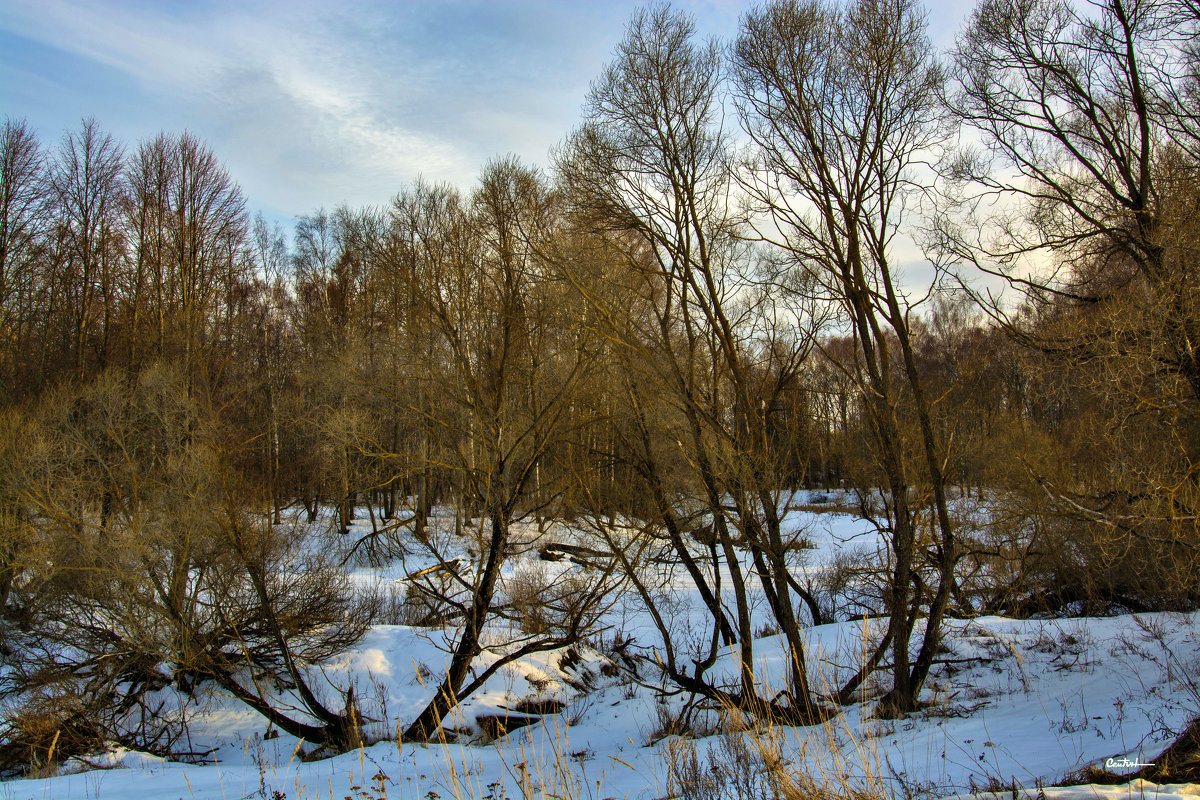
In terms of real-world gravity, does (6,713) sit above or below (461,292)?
below

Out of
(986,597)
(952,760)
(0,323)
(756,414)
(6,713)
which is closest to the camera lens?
(952,760)

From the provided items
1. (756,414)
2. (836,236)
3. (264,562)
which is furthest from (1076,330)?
(264,562)

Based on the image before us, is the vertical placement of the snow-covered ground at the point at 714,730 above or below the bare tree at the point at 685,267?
below

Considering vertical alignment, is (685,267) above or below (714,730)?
above

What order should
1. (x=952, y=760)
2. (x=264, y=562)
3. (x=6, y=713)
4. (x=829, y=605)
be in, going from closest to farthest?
1. (x=952, y=760)
2. (x=6, y=713)
3. (x=264, y=562)
4. (x=829, y=605)

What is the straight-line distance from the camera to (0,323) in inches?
747

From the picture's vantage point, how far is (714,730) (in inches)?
374

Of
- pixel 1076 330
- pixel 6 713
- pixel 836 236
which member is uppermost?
pixel 836 236

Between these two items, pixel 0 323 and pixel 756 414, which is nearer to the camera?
pixel 756 414

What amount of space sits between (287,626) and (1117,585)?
648 inches

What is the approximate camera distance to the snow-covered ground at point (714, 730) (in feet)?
18.7

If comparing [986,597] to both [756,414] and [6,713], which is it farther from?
[6,713]

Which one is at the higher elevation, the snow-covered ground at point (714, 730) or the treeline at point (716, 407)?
the treeline at point (716, 407)

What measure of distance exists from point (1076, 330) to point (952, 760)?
19.9 feet
